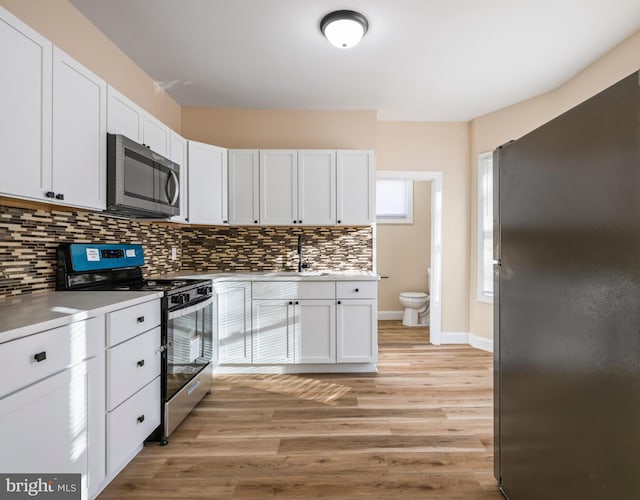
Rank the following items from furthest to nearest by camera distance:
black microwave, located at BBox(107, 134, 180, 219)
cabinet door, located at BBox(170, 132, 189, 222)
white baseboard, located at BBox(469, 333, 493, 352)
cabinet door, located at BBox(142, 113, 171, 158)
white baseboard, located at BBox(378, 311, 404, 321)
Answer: white baseboard, located at BBox(378, 311, 404, 321) → white baseboard, located at BBox(469, 333, 493, 352) → cabinet door, located at BBox(170, 132, 189, 222) → cabinet door, located at BBox(142, 113, 171, 158) → black microwave, located at BBox(107, 134, 180, 219)

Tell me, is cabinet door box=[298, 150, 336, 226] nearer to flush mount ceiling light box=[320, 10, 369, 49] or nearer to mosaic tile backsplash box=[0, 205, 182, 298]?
flush mount ceiling light box=[320, 10, 369, 49]

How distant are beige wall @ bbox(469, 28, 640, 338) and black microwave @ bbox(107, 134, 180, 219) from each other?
3389 millimetres

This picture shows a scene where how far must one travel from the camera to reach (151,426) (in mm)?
1977

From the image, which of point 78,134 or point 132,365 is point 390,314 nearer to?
point 132,365

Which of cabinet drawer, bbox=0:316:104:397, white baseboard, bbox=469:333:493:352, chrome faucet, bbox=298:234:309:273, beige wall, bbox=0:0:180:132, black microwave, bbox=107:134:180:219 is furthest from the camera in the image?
white baseboard, bbox=469:333:493:352

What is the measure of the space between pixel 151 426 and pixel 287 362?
1.34m

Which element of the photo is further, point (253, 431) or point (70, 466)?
point (253, 431)

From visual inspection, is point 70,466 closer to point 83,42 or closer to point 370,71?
point 83,42

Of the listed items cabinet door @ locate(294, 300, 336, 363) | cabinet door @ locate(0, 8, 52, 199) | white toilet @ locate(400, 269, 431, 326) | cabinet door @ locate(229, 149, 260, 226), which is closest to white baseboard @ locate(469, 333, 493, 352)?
white toilet @ locate(400, 269, 431, 326)

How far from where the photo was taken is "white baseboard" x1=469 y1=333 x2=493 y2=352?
12.6 ft

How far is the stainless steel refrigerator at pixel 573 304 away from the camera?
881mm

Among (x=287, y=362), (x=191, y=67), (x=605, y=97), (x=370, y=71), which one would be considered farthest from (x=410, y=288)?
(x=605, y=97)

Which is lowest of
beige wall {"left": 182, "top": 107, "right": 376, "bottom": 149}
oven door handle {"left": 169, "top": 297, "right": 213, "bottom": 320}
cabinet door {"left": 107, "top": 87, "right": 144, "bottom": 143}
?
oven door handle {"left": 169, "top": 297, "right": 213, "bottom": 320}

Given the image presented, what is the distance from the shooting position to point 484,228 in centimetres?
393
